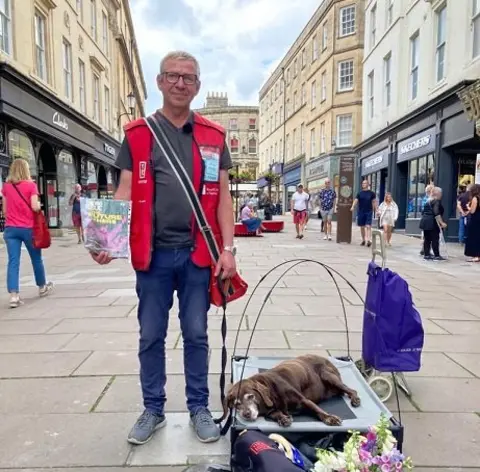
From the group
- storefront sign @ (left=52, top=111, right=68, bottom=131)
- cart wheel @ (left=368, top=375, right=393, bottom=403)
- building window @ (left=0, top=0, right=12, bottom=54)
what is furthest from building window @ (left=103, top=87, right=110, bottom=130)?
cart wheel @ (left=368, top=375, right=393, bottom=403)

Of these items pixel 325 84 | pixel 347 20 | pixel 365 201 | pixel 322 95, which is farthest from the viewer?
pixel 322 95

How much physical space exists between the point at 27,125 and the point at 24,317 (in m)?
9.84

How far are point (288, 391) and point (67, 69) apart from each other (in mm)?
18489

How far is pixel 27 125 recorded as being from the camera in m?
13.3

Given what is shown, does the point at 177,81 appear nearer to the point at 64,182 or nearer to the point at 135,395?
the point at 135,395

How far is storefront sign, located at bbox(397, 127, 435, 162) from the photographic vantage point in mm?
15334

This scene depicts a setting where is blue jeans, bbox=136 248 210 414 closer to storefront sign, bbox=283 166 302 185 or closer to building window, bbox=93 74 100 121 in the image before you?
building window, bbox=93 74 100 121

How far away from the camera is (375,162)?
22.2m

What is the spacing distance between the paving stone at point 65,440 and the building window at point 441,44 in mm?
15288

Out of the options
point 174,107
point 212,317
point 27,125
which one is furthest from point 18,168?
point 27,125

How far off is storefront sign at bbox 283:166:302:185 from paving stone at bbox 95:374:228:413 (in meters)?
35.2

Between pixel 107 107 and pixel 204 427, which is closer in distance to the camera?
pixel 204 427

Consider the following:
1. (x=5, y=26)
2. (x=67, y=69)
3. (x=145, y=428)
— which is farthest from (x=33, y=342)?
(x=67, y=69)

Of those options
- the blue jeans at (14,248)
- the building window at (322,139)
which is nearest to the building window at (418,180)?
the blue jeans at (14,248)
